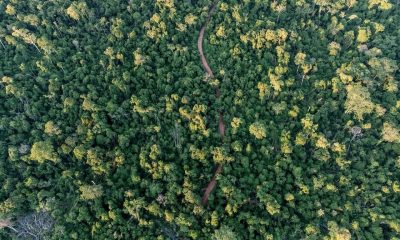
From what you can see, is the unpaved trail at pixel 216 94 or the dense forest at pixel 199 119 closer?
the dense forest at pixel 199 119

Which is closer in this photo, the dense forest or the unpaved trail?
the dense forest

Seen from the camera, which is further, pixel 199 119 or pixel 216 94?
pixel 216 94

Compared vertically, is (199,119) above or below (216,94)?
below

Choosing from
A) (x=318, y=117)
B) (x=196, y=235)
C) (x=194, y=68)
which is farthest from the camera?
(x=194, y=68)

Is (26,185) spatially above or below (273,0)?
below

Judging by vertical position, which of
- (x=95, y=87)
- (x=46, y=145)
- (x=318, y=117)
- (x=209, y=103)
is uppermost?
(x=318, y=117)

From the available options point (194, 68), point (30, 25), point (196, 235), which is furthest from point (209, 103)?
point (30, 25)

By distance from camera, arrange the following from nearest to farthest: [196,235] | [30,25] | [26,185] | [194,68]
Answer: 1. [196,235]
2. [26,185]
3. [194,68]
4. [30,25]

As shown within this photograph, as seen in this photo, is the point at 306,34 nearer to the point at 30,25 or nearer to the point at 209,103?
the point at 209,103
